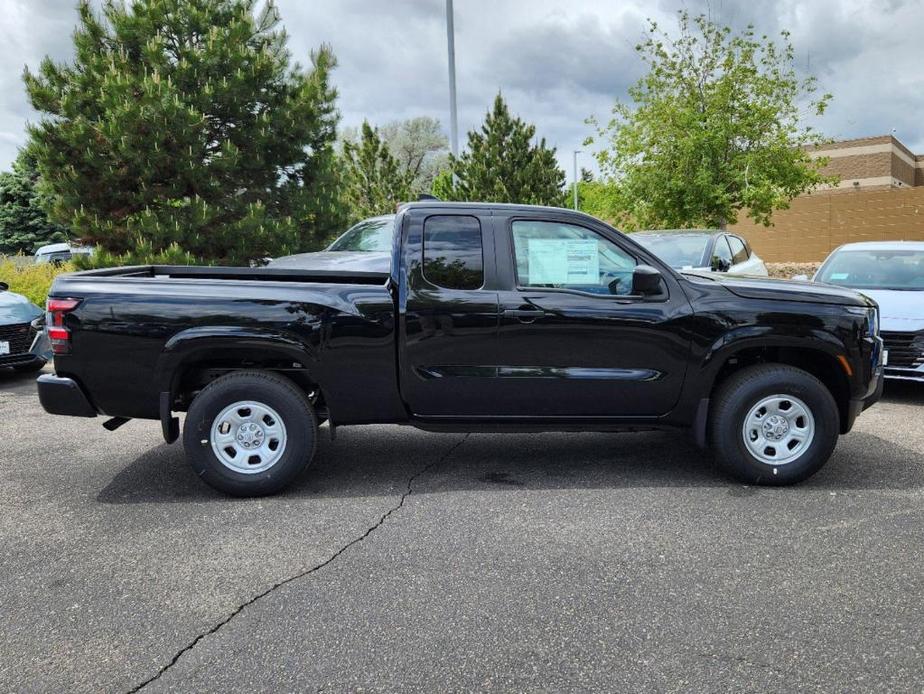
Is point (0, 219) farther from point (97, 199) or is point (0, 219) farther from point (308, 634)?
point (308, 634)

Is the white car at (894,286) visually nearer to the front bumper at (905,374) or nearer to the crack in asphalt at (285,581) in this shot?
the front bumper at (905,374)

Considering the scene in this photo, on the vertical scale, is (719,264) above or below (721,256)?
below

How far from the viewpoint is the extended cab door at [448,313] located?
4.74 meters

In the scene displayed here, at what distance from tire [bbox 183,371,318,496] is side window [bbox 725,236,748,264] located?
7.55m

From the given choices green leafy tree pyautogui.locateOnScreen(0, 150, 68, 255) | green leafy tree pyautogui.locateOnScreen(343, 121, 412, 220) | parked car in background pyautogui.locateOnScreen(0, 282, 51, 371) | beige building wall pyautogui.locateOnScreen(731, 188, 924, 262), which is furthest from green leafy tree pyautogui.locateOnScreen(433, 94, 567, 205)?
green leafy tree pyautogui.locateOnScreen(0, 150, 68, 255)

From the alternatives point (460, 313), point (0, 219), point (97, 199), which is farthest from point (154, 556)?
point (0, 219)

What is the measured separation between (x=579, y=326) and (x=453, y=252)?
3.08 feet

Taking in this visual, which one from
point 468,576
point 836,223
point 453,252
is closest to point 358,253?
point 453,252

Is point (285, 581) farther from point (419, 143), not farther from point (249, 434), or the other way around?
point (419, 143)

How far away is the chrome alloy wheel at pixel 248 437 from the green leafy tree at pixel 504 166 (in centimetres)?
1970

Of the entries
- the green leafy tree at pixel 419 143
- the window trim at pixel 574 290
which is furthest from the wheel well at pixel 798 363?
the green leafy tree at pixel 419 143

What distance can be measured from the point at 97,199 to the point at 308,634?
11229 mm

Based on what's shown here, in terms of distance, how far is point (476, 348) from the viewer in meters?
4.77

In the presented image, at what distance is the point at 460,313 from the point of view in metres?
4.74
